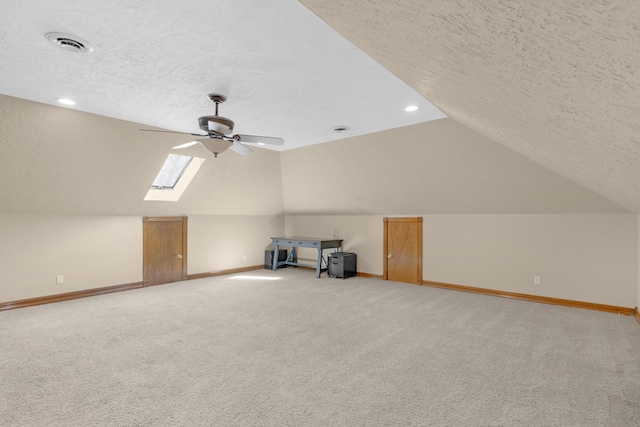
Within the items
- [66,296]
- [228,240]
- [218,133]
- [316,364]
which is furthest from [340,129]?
[66,296]

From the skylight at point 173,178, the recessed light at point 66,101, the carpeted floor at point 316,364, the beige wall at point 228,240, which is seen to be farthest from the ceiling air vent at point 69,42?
the beige wall at point 228,240

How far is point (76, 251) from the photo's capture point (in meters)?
5.19

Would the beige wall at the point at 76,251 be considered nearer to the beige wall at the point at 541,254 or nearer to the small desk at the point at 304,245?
the small desk at the point at 304,245

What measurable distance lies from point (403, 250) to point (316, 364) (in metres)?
4.03

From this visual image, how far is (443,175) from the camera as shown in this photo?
17.3 ft

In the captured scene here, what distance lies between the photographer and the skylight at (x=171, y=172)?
608 cm

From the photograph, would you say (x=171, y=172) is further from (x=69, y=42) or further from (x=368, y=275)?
(x=368, y=275)

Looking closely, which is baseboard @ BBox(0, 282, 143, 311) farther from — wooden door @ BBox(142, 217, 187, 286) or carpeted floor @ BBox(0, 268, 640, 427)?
wooden door @ BBox(142, 217, 187, 286)

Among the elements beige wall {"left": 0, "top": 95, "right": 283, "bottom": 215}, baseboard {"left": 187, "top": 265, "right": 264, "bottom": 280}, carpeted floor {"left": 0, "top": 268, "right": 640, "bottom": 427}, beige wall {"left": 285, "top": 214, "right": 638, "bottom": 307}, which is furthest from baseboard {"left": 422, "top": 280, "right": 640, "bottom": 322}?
beige wall {"left": 0, "top": 95, "right": 283, "bottom": 215}

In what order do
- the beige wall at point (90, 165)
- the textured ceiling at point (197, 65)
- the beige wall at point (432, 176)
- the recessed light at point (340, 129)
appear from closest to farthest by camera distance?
the textured ceiling at point (197, 65) → the beige wall at point (90, 165) → the beige wall at point (432, 176) → the recessed light at point (340, 129)

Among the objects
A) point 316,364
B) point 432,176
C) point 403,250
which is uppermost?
point 432,176

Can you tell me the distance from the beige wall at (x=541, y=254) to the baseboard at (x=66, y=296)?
17.5 feet

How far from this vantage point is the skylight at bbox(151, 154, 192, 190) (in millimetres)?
6078

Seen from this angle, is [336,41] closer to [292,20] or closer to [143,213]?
[292,20]
